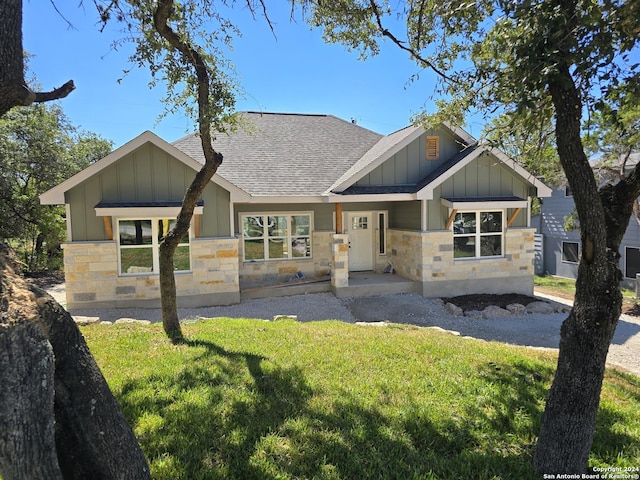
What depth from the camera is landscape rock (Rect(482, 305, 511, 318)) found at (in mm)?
11172

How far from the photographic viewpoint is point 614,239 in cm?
318

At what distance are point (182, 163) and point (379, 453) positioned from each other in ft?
31.1

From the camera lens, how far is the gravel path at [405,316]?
9.48 m

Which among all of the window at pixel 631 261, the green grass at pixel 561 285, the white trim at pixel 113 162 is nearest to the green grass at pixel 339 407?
the white trim at pixel 113 162

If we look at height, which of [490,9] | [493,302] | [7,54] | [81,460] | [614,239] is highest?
[490,9]

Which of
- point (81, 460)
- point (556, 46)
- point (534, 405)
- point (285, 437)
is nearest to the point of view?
point (81, 460)

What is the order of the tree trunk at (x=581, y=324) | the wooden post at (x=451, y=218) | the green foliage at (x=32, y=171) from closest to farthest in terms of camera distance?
the tree trunk at (x=581, y=324) → the wooden post at (x=451, y=218) → the green foliage at (x=32, y=171)

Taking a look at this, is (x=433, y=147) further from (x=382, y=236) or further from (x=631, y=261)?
(x=631, y=261)

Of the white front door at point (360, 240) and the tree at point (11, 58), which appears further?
the white front door at point (360, 240)

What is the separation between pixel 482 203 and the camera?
40.7 feet

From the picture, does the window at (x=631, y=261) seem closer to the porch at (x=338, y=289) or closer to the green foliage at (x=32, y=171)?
the porch at (x=338, y=289)

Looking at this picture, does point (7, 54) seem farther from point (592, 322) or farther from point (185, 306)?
point (185, 306)

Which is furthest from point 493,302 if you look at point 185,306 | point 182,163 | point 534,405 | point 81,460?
point 81,460

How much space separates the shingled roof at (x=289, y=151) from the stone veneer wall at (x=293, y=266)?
2.10m
